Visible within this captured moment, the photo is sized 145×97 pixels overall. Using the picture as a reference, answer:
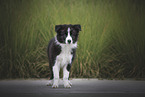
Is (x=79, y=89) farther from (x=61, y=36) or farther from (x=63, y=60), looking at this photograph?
(x=61, y=36)

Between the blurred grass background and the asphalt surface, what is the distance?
0.72 m

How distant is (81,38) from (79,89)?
→ 237 cm

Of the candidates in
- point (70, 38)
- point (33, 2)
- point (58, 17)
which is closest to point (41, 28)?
point (58, 17)

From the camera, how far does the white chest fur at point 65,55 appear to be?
20.6 ft

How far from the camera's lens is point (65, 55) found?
20.7 feet

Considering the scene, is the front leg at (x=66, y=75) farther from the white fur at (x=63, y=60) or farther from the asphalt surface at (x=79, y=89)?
the asphalt surface at (x=79, y=89)

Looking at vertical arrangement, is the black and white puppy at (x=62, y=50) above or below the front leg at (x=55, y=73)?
above

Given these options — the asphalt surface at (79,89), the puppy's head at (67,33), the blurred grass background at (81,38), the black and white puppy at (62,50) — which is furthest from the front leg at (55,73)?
the blurred grass background at (81,38)

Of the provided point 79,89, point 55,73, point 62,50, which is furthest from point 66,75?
point 62,50

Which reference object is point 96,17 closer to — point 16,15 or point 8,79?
point 16,15

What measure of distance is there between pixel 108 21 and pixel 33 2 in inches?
99.4

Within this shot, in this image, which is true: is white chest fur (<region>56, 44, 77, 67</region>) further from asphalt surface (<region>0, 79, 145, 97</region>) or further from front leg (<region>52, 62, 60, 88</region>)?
asphalt surface (<region>0, 79, 145, 97</region>)

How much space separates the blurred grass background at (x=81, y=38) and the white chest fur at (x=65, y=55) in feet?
5.12

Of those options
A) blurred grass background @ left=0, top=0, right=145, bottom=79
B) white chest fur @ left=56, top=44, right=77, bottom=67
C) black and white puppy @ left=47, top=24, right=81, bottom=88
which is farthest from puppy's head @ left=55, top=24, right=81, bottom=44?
blurred grass background @ left=0, top=0, right=145, bottom=79
